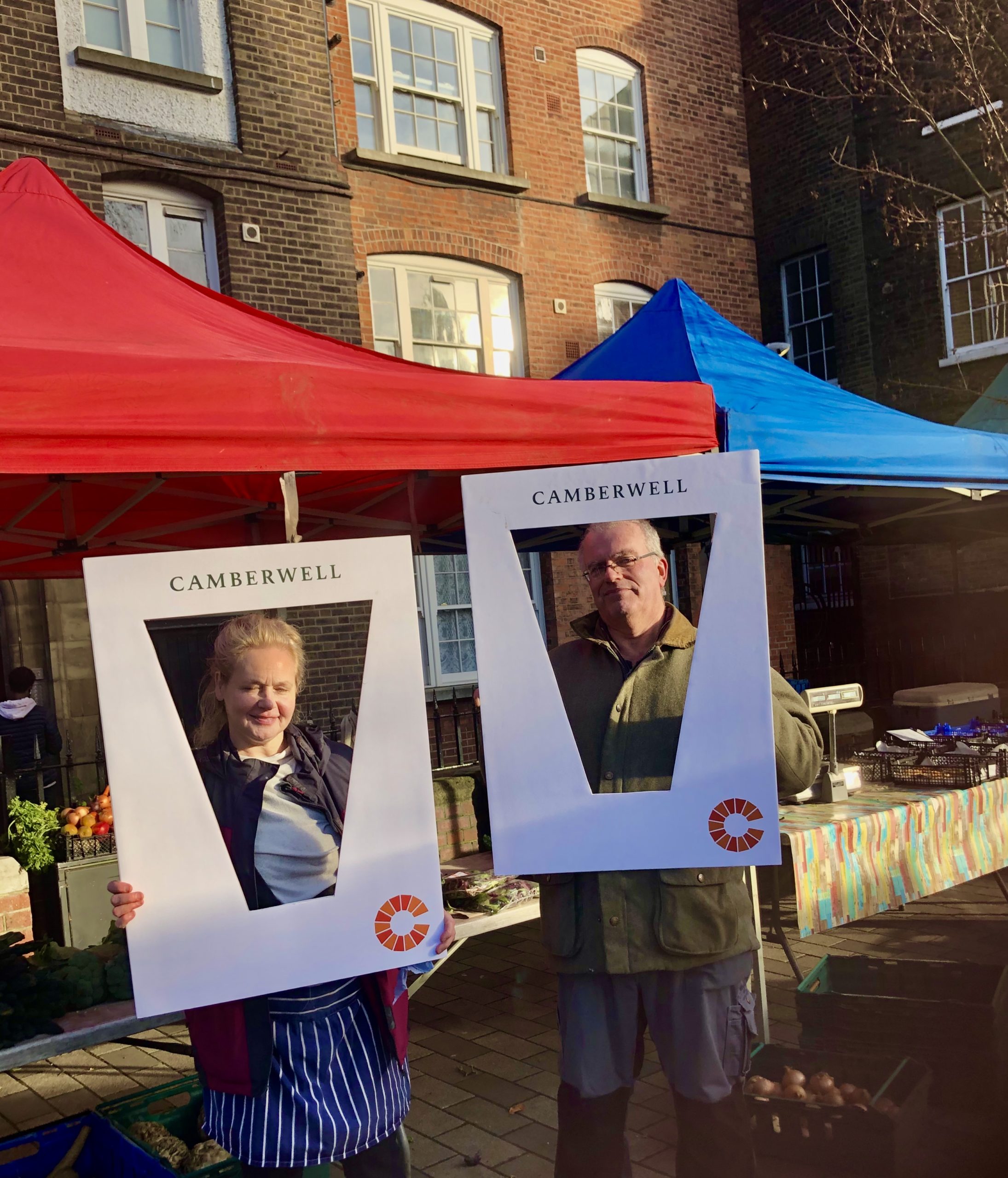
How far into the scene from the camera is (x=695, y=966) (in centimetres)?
244

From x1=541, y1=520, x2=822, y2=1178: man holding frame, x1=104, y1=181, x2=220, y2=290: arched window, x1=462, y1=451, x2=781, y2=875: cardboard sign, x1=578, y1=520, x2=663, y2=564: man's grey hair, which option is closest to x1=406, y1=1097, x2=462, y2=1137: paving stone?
x1=541, y1=520, x2=822, y2=1178: man holding frame

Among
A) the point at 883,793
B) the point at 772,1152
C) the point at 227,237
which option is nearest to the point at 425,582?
the point at 227,237

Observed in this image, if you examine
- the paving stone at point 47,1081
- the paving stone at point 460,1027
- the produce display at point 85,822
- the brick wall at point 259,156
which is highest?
the brick wall at point 259,156

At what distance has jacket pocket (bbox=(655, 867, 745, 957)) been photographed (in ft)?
7.93

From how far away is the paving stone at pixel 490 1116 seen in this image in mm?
3836

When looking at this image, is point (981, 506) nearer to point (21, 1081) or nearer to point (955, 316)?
point (21, 1081)

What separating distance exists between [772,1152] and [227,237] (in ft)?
26.5

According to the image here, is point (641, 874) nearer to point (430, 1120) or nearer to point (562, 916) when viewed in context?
point (562, 916)

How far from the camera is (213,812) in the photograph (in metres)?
2.12

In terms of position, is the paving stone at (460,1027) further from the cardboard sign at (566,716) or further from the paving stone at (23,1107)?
the cardboard sign at (566,716)

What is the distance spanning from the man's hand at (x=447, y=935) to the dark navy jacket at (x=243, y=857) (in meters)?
0.33

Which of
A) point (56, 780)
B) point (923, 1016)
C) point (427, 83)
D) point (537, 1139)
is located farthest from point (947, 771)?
point (427, 83)

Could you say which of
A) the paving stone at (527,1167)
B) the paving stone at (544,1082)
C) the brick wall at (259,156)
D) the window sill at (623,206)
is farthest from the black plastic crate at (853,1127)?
the window sill at (623,206)

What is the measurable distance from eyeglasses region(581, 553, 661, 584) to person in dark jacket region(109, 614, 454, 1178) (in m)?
0.73
